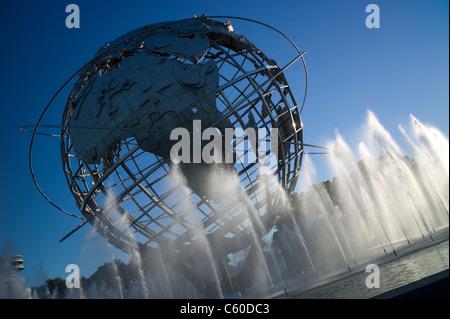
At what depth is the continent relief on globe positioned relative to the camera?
6.45 metres

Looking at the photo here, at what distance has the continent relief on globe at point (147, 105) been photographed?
254 inches

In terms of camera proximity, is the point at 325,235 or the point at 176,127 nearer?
the point at 176,127

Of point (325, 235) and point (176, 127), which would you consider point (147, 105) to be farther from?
point (325, 235)

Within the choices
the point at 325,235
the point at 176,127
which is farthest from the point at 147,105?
the point at 325,235

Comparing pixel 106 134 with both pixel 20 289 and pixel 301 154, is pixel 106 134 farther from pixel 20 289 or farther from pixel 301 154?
pixel 20 289

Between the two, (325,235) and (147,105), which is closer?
(147,105)

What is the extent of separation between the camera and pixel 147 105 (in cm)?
644
